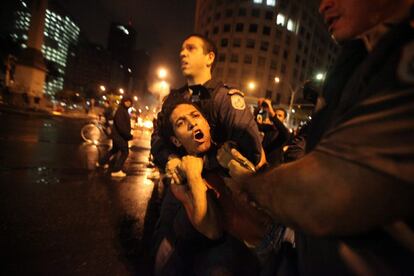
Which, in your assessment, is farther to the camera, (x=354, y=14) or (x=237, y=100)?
(x=237, y=100)

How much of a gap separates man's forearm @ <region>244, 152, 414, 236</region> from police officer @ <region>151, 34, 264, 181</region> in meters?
1.16

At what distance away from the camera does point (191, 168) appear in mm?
1571

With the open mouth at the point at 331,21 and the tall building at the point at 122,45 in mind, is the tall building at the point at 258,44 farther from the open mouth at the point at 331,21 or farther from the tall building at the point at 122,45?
the tall building at the point at 122,45

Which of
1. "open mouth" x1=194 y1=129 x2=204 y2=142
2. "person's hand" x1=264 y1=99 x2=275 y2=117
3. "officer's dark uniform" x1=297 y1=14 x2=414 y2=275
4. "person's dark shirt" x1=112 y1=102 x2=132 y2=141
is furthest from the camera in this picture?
"person's dark shirt" x1=112 y1=102 x2=132 y2=141

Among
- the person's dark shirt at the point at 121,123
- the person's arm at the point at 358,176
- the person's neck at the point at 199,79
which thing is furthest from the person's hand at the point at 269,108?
the person's dark shirt at the point at 121,123

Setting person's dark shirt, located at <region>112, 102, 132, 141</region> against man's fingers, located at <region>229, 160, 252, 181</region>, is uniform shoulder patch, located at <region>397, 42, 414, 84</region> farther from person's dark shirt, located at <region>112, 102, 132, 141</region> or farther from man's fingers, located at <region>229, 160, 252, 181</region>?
person's dark shirt, located at <region>112, 102, 132, 141</region>

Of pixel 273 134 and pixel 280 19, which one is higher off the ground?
pixel 280 19

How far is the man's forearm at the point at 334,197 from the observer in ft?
2.14

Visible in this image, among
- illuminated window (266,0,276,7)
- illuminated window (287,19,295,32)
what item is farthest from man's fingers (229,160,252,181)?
illuminated window (287,19,295,32)

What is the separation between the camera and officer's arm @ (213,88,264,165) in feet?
6.96

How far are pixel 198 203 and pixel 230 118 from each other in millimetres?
916

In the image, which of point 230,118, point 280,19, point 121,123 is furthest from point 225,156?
point 280,19

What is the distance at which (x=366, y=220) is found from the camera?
687mm

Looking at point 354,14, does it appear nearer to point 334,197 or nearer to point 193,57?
point 334,197
